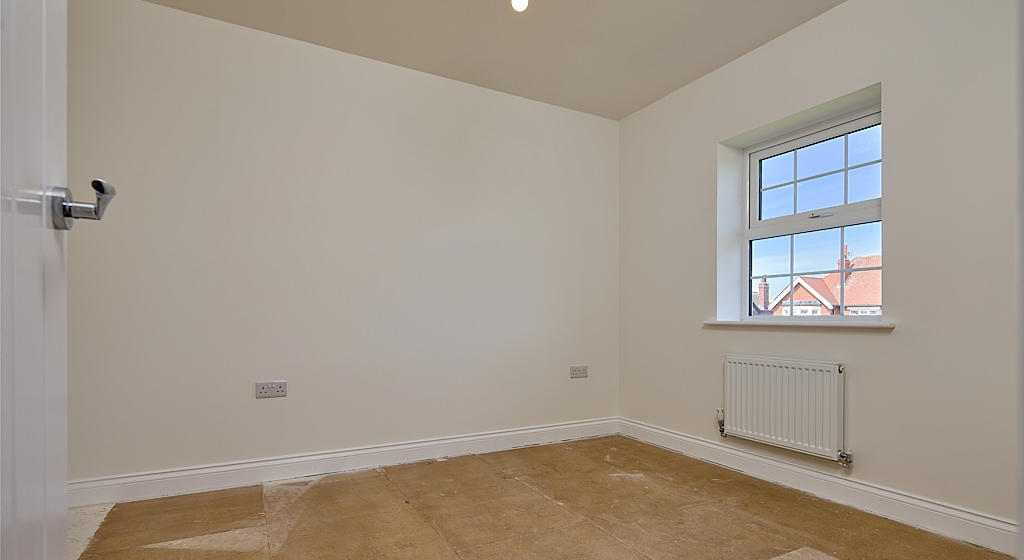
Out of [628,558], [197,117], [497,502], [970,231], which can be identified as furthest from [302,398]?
[970,231]

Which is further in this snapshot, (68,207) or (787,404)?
(787,404)

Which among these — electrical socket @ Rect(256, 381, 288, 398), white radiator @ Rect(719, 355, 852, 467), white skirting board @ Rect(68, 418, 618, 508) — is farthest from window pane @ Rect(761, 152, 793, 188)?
electrical socket @ Rect(256, 381, 288, 398)

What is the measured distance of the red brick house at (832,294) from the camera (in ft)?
8.75

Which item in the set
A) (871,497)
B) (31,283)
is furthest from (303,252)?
(871,497)

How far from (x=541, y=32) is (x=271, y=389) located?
8.30 ft

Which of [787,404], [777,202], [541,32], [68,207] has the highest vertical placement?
[541,32]

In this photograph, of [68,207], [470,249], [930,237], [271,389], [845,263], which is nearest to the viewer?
[68,207]

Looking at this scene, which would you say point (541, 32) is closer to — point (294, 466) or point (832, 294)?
point (832, 294)

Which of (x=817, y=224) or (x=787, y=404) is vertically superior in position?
(x=817, y=224)

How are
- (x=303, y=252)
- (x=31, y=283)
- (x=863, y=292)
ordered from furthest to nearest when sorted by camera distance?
(x=303, y=252) < (x=863, y=292) < (x=31, y=283)

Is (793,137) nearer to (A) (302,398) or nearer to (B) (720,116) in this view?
(B) (720,116)

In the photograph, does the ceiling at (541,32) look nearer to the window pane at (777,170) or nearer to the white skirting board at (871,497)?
the window pane at (777,170)

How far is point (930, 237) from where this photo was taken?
2.31 m

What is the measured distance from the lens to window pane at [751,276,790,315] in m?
3.23
